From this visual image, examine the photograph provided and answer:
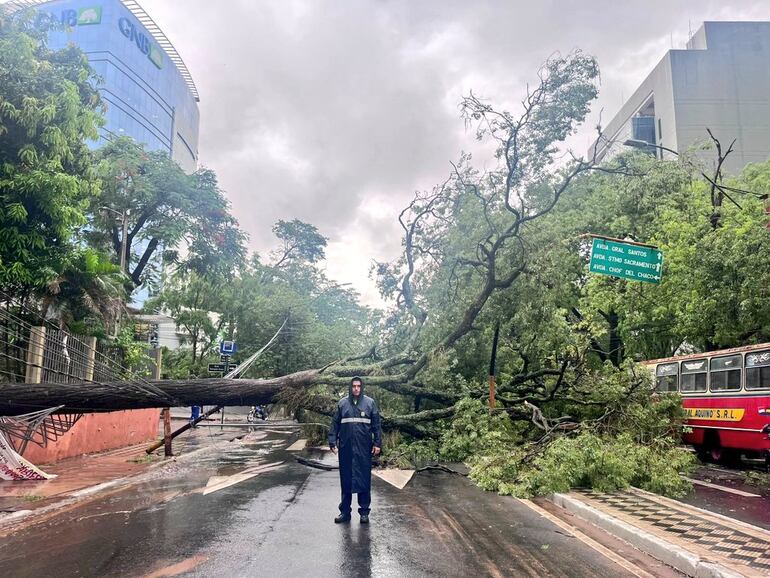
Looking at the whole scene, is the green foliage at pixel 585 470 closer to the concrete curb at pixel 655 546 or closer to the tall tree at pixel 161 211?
the concrete curb at pixel 655 546

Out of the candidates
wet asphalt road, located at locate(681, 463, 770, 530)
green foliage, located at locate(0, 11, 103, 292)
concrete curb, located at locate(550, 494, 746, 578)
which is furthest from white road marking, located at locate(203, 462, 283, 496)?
wet asphalt road, located at locate(681, 463, 770, 530)

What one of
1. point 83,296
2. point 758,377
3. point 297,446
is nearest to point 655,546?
point 758,377

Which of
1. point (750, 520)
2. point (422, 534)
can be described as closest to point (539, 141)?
point (750, 520)

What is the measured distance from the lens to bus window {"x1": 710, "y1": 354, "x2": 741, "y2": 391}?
12234mm

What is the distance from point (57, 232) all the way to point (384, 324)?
8296 mm

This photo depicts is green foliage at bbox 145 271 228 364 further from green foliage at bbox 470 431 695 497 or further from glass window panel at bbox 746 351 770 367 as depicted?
glass window panel at bbox 746 351 770 367

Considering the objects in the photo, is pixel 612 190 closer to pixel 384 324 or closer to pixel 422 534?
Result: pixel 384 324

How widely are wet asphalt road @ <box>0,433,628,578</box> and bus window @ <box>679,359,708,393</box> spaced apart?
7790 mm

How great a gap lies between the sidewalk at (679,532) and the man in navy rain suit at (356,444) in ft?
Answer: 8.79

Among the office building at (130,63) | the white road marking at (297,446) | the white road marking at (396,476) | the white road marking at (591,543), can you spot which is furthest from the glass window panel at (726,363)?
the office building at (130,63)

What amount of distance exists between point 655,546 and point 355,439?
3173mm

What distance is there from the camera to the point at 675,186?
1980cm

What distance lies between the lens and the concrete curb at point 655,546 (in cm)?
449

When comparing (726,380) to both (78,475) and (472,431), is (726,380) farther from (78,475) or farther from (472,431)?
(78,475)
